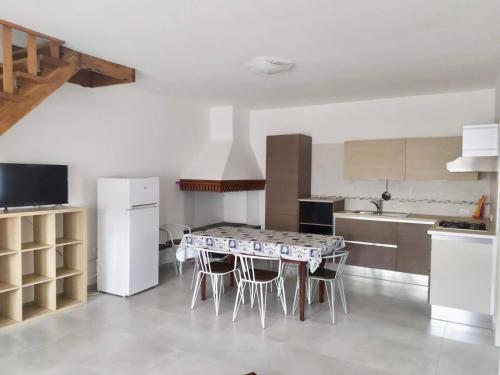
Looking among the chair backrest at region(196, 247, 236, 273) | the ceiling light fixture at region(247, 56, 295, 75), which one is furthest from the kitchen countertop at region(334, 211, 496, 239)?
the ceiling light fixture at region(247, 56, 295, 75)

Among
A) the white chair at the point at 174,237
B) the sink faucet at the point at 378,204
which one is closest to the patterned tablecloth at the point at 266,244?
the white chair at the point at 174,237

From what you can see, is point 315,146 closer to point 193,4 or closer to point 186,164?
point 186,164

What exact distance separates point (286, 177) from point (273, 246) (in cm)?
228

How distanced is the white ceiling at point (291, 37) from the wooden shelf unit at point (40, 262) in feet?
5.66

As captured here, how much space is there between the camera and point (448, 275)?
11.7 feet

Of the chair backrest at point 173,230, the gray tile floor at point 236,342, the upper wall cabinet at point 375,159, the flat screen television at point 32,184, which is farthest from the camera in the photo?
the chair backrest at point 173,230

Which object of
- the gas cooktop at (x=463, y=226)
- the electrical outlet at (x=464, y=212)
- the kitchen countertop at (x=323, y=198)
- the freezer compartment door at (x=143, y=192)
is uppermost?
the freezer compartment door at (x=143, y=192)

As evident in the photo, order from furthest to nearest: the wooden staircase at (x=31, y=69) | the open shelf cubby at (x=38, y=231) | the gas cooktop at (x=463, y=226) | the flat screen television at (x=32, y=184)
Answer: the gas cooktop at (x=463, y=226), the open shelf cubby at (x=38, y=231), the flat screen television at (x=32, y=184), the wooden staircase at (x=31, y=69)

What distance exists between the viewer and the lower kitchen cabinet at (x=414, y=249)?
4617mm

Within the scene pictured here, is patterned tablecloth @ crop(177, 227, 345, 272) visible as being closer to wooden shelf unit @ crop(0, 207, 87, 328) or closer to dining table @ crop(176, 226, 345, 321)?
dining table @ crop(176, 226, 345, 321)

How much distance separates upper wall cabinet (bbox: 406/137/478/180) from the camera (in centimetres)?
462

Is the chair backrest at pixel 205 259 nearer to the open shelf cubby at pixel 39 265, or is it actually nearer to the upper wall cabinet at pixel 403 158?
the open shelf cubby at pixel 39 265

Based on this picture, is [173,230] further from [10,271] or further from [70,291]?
[10,271]

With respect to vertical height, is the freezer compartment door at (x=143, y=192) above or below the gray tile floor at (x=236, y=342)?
above
